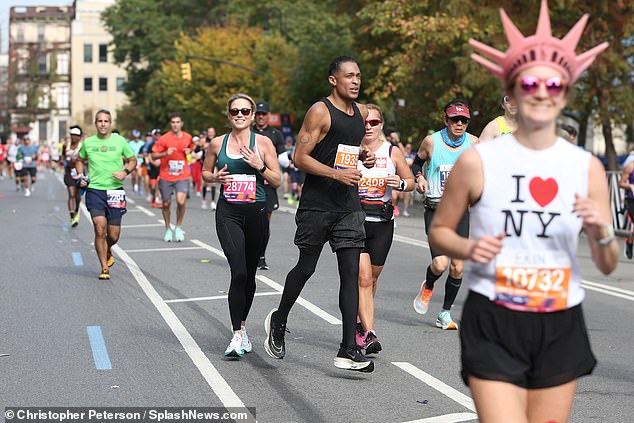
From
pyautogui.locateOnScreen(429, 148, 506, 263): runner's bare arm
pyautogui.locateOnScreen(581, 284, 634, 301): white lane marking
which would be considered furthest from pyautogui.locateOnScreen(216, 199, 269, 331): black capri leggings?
pyautogui.locateOnScreen(581, 284, 634, 301): white lane marking

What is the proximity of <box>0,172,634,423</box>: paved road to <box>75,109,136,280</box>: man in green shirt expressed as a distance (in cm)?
53

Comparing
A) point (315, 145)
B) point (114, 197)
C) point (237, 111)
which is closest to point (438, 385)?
point (315, 145)

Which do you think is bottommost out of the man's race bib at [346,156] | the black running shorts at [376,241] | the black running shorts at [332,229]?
the black running shorts at [376,241]

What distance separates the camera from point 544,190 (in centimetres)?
393

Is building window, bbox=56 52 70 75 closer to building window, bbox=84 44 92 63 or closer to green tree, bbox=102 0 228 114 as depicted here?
building window, bbox=84 44 92 63

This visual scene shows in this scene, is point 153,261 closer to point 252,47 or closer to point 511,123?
point 511,123

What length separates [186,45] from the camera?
67938mm

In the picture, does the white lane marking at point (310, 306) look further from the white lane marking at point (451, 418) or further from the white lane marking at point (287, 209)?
the white lane marking at point (287, 209)

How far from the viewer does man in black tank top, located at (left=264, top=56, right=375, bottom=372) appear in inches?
291

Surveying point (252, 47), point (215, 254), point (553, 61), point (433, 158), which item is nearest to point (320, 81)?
point (252, 47)

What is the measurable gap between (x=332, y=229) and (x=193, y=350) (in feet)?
5.28

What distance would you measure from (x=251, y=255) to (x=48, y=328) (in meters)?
2.20

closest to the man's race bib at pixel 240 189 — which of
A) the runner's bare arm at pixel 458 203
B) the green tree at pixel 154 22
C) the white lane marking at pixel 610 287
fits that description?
the runner's bare arm at pixel 458 203

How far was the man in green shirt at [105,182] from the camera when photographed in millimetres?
12758
